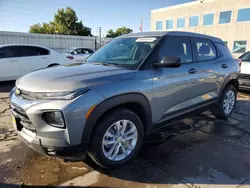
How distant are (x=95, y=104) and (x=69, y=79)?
0.44 m

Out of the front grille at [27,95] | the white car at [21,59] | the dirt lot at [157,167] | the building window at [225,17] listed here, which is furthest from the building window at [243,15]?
the front grille at [27,95]

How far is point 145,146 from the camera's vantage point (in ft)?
10.8

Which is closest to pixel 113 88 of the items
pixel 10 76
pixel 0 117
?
pixel 0 117

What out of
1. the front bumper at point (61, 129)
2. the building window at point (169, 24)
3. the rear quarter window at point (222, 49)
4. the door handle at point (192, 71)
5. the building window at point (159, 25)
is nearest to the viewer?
the front bumper at point (61, 129)

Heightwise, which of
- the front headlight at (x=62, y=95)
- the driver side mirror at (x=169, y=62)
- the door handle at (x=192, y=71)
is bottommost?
the front headlight at (x=62, y=95)

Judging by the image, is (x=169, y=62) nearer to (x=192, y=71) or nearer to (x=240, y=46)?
(x=192, y=71)

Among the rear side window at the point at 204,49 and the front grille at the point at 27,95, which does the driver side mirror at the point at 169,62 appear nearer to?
the rear side window at the point at 204,49

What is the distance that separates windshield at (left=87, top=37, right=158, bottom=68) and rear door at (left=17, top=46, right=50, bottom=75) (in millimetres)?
5369

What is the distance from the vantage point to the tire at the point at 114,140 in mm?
2354

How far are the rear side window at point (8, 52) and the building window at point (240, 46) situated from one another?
21.5m

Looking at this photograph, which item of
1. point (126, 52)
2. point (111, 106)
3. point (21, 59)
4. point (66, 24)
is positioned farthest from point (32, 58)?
point (66, 24)

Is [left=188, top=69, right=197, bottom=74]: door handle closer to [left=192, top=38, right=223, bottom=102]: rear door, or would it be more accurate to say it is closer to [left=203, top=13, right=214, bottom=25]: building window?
[left=192, top=38, right=223, bottom=102]: rear door

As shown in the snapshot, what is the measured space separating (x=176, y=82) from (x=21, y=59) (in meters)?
6.83

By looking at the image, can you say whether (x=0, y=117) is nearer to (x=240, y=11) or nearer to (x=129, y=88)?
(x=129, y=88)
